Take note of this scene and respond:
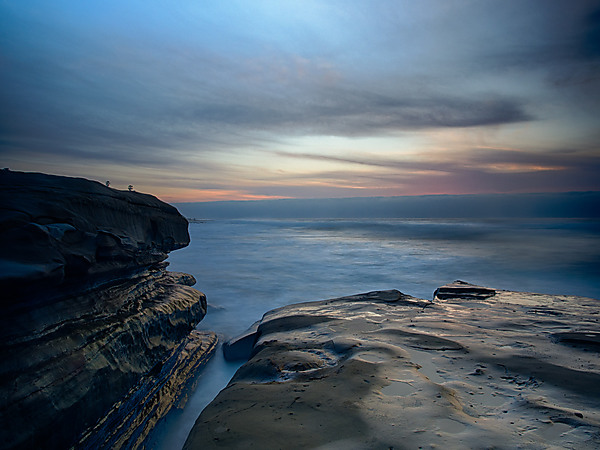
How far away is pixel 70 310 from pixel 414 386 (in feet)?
7.74

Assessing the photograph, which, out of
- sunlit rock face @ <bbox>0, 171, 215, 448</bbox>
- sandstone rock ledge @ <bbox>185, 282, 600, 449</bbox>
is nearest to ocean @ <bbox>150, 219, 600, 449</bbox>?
sunlit rock face @ <bbox>0, 171, 215, 448</bbox>

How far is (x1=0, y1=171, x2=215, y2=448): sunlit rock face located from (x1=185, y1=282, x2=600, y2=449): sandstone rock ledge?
83cm

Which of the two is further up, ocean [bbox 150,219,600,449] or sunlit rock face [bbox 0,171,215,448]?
sunlit rock face [bbox 0,171,215,448]

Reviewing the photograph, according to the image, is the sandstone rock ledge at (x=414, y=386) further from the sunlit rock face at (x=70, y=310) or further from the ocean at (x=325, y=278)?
the ocean at (x=325, y=278)

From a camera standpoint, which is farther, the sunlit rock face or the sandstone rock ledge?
the sunlit rock face

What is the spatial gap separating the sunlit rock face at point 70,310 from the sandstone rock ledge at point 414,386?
2.74ft

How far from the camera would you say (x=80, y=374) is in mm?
2068

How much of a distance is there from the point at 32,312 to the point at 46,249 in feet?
1.25

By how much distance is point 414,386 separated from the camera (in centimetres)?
203

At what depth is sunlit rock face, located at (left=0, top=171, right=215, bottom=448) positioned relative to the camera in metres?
1.75

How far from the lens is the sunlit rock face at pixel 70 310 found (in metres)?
1.75

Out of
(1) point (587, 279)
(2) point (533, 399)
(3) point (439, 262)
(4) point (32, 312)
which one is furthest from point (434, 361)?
(3) point (439, 262)

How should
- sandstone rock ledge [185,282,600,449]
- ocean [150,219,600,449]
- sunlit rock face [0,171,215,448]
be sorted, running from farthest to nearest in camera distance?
1. ocean [150,219,600,449]
2. sunlit rock face [0,171,215,448]
3. sandstone rock ledge [185,282,600,449]

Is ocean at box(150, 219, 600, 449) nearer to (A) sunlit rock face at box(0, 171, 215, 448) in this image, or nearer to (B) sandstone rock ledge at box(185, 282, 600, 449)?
(A) sunlit rock face at box(0, 171, 215, 448)
